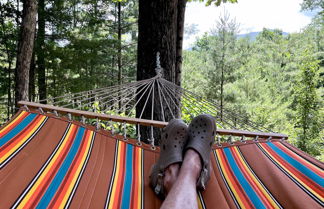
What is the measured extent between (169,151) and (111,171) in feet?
0.97

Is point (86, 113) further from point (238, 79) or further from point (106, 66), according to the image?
point (106, 66)

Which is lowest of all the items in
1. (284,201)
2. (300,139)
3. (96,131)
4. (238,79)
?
(300,139)

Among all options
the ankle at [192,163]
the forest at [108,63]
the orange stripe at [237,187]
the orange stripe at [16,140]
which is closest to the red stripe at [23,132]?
the orange stripe at [16,140]

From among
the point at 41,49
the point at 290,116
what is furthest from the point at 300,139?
the point at 41,49

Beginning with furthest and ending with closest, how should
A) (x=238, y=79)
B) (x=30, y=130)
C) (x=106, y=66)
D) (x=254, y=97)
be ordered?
(x=106, y=66), (x=254, y=97), (x=238, y=79), (x=30, y=130)

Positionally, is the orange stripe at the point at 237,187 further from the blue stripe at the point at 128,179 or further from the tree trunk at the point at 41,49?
the tree trunk at the point at 41,49

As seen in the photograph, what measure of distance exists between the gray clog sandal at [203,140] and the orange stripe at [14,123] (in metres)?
0.87

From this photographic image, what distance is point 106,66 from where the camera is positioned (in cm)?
834

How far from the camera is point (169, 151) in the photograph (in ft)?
3.57

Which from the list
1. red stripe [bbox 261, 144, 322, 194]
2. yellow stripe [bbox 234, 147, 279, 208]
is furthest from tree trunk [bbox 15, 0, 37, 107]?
red stripe [bbox 261, 144, 322, 194]

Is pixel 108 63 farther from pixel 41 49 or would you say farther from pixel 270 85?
pixel 270 85

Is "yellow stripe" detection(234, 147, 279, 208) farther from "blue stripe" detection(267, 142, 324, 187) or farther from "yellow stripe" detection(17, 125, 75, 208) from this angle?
"yellow stripe" detection(17, 125, 75, 208)

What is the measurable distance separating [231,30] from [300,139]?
3.39 meters

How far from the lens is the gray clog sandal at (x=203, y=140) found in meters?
1.02
